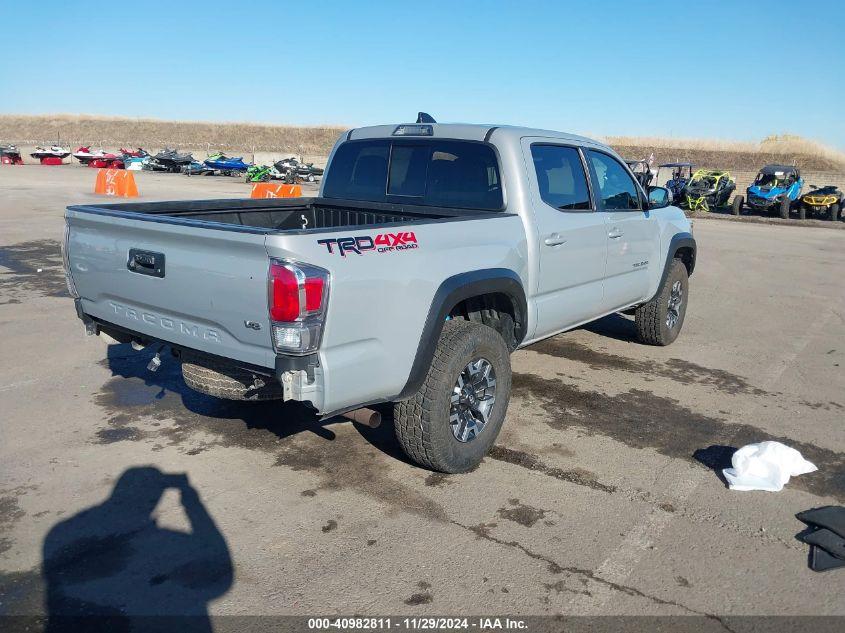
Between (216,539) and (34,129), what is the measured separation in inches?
3950

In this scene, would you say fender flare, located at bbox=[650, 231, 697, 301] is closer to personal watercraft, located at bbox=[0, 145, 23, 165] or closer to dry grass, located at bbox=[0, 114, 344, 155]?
personal watercraft, located at bbox=[0, 145, 23, 165]

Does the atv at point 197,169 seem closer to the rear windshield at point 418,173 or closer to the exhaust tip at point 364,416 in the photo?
the rear windshield at point 418,173

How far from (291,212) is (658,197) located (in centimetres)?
347

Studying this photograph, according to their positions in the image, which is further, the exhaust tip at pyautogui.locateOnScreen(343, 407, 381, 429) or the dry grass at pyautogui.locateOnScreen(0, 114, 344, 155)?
the dry grass at pyautogui.locateOnScreen(0, 114, 344, 155)

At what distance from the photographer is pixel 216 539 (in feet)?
11.3

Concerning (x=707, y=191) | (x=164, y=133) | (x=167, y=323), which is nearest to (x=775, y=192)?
(x=707, y=191)

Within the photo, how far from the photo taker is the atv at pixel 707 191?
84.7 feet

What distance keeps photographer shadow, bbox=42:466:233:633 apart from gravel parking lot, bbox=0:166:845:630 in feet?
0.04

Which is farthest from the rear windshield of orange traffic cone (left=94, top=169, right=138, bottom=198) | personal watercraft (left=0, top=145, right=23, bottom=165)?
personal watercraft (left=0, top=145, right=23, bottom=165)

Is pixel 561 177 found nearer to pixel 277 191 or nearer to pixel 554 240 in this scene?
pixel 554 240

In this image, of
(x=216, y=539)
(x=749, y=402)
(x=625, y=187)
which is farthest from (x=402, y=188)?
(x=749, y=402)

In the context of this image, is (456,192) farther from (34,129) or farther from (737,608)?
(34,129)

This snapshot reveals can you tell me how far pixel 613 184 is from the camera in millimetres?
5938

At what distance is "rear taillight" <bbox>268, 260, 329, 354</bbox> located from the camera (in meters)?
3.09
